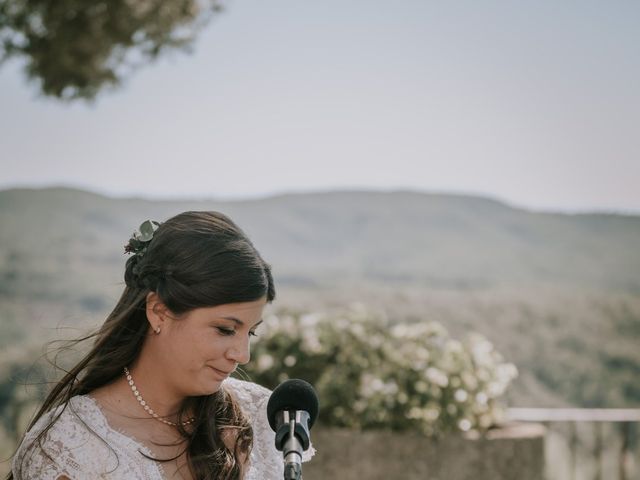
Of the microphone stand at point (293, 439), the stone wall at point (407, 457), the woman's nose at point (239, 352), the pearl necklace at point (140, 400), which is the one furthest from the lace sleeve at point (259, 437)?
the stone wall at point (407, 457)

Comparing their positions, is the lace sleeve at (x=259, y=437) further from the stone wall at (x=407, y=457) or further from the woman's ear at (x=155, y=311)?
the stone wall at (x=407, y=457)

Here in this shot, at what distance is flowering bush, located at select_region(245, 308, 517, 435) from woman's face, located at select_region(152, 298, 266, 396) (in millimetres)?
2834

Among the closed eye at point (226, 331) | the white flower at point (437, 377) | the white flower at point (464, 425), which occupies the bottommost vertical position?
the white flower at point (464, 425)

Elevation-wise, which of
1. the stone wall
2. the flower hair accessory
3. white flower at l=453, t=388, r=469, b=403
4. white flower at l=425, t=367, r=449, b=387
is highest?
the flower hair accessory

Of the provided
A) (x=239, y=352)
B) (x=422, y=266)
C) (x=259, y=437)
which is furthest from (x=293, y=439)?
(x=422, y=266)

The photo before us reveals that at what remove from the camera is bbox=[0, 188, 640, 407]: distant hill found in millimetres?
8281

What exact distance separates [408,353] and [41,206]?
17.3 ft

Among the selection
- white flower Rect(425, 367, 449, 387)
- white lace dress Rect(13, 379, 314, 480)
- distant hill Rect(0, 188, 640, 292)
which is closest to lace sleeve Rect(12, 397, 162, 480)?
white lace dress Rect(13, 379, 314, 480)

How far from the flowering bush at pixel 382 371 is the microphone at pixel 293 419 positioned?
307 cm

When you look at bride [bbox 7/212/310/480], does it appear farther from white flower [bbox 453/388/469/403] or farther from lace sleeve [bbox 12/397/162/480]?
A: white flower [bbox 453/388/469/403]

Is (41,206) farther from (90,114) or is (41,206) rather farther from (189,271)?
(189,271)

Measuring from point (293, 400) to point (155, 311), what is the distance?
551mm

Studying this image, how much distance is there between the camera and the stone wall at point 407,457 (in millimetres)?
4836

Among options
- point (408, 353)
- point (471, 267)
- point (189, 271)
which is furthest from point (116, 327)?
point (471, 267)
